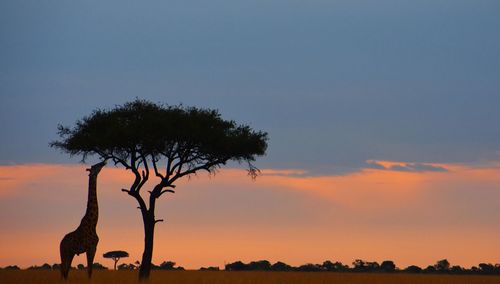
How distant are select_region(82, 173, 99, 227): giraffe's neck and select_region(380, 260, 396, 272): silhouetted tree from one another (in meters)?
52.1

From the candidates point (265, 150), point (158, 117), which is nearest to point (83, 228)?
→ point (158, 117)

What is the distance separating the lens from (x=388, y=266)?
3745 inches

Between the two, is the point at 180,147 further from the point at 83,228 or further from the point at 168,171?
the point at 83,228

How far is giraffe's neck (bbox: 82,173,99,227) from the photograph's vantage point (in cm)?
4362

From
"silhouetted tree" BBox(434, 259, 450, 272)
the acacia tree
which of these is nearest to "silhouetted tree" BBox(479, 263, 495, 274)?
"silhouetted tree" BBox(434, 259, 450, 272)

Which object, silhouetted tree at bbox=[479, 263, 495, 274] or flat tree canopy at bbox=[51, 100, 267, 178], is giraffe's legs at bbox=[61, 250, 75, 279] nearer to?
flat tree canopy at bbox=[51, 100, 267, 178]

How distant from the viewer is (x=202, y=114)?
5284 centimetres

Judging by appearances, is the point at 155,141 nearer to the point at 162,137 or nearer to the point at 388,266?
the point at 162,137

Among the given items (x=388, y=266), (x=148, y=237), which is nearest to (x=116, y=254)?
(x=388, y=266)

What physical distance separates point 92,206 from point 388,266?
55.1m

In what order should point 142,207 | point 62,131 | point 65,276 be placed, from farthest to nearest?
point 62,131
point 142,207
point 65,276

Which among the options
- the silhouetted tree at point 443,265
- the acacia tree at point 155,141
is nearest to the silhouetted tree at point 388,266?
the silhouetted tree at point 443,265

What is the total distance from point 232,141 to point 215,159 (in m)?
1.33

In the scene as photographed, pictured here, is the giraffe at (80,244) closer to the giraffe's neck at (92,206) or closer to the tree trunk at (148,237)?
the giraffe's neck at (92,206)
